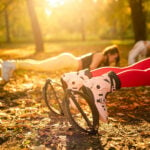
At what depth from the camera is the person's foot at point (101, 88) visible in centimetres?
287

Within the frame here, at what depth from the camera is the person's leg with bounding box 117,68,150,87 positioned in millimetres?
3068

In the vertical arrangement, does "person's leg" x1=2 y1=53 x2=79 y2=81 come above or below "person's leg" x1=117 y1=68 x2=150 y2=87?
above

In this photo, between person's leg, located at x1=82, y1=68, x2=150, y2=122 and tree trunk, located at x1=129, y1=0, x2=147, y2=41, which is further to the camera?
tree trunk, located at x1=129, y1=0, x2=147, y2=41

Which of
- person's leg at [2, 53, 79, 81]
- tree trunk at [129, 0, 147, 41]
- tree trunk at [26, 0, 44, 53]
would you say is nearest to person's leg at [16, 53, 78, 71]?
person's leg at [2, 53, 79, 81]

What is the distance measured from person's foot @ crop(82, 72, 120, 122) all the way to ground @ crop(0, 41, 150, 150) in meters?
0.26

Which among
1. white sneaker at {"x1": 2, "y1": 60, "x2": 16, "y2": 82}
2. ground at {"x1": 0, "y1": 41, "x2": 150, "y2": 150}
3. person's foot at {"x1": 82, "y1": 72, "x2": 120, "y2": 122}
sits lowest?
ground at {"x1": 0, "y1": 41, "x2": 150, "y2": 150}

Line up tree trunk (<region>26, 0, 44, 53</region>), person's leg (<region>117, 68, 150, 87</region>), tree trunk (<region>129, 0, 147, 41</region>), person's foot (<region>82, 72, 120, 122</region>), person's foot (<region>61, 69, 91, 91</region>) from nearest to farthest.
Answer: person's foot (<region>82, 72, 120, 122</region>) < person's leg (<region>117, 68, 150, 87</region>) < person's foot (<region>61, 69, 91, 91</region>) < tree trunk (<region>26, 0, 44, 53</region>) < tree trunk (<region>129, 0, 147, 41</region>)

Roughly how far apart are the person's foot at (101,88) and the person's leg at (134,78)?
110 millimetres

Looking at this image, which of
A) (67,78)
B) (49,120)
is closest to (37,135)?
(49,120)

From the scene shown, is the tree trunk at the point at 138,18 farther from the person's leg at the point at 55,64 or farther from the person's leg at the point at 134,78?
the person's leg at the point at 134,78

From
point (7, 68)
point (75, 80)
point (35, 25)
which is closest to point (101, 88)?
point (75, 80)

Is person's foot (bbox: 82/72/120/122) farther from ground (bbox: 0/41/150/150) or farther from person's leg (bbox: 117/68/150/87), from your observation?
ground (bbox: 0/41/150/150)

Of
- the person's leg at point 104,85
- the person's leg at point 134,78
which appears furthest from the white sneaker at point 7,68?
the person's leg at point 134,78

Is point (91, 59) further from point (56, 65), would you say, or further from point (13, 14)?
point (13, 14)
